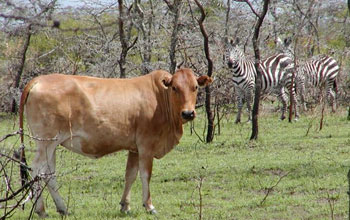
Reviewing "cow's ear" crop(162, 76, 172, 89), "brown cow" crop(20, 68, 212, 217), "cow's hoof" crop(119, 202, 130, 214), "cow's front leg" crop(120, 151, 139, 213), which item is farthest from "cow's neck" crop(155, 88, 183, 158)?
"cow's hoof" crop(119, 202, 130, 214)

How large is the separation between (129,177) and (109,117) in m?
0.83

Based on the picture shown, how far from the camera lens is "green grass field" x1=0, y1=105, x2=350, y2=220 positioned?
8265 mm

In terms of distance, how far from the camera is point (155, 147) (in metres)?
8.47

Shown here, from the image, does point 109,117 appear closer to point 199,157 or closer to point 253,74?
point 199,157

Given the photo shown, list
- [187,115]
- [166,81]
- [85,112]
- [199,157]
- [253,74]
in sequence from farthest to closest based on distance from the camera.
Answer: [253,74]
[199,157]
[166,81]
[85,112]
[187,115]

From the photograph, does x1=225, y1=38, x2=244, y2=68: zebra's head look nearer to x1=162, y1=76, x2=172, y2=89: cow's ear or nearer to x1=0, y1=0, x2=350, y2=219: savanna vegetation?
x1=0, y1=0, x2=350, y2=219: savanna vegetation

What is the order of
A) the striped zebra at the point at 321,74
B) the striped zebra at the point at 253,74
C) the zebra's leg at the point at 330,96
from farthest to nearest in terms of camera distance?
the striped zebra at the point at 321,74
the zebra's leg at the point at 330,96
the striped zebra at the point at 253,74

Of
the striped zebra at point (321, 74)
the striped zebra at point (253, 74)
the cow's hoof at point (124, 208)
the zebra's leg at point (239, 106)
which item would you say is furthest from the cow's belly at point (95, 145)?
the striped zebra at point (321, 74)

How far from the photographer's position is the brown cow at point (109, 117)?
8117mm

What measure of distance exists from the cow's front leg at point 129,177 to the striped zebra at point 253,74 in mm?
10671

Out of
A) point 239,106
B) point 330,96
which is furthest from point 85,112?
point 330,96

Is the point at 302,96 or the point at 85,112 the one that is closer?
the point at 85,112

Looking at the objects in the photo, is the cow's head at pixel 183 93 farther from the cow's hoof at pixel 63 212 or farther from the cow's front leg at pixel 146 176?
the cow's hoof at pixel 63 212

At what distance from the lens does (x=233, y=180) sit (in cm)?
1025
